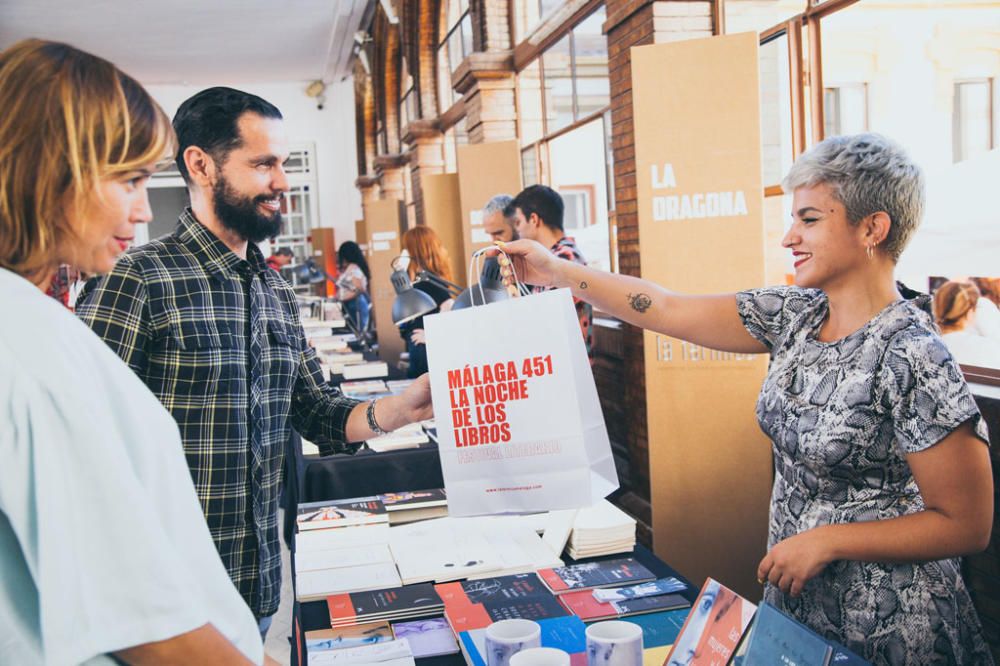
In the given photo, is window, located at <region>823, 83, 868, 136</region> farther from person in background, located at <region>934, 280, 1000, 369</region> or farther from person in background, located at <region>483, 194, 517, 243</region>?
person in background, located at <region>483, 194, 517, 243</region>

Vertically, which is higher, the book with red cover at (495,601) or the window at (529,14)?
the window at (529,14)

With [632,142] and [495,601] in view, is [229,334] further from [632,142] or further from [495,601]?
[632,142]

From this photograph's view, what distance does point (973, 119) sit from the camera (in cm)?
271

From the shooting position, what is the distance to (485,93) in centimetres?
734

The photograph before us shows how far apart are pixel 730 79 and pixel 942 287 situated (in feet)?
3.82

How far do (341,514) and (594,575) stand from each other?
2.52ft

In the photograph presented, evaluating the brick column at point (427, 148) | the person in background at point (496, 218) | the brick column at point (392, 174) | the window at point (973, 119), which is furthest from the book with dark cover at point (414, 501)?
the brick column at point (392, 174)

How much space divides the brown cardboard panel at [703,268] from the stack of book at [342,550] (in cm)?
160

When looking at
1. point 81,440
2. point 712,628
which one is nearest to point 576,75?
point 712,628

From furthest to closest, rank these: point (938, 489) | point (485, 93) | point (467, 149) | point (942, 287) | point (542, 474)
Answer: point (485, 93) → point (467, 149) → point (942, 287) → point (542, 474) → point (938, 489)

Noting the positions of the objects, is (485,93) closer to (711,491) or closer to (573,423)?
(711,491)

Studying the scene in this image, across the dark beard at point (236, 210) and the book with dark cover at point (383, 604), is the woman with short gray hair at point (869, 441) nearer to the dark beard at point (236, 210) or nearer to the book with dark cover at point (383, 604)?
the book with dark cover at point (383, 604)

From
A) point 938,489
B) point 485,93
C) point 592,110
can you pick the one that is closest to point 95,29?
point 485,93

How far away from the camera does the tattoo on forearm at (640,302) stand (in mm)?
2098
